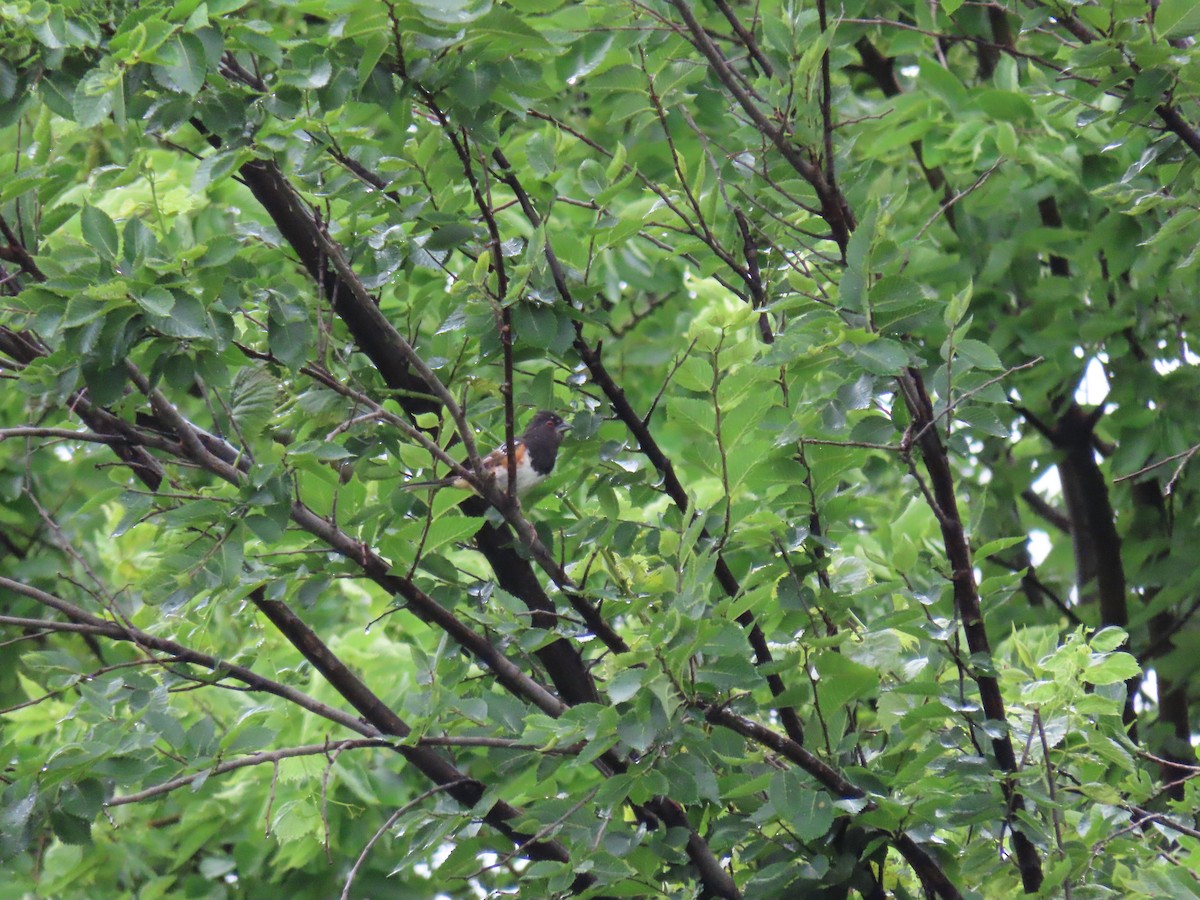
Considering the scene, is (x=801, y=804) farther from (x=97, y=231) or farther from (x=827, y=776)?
(x=97, y=231)

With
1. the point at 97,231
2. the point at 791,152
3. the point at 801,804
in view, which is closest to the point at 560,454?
the point at 791,152

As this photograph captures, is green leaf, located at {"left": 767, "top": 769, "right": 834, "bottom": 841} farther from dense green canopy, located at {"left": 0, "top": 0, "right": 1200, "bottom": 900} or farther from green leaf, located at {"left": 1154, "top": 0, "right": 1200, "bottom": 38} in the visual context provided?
green leaf, located at {"left": 1154, "top": 0, "right": 1200, "bottom": 38}

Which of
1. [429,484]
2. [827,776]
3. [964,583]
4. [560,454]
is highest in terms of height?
[429,484]

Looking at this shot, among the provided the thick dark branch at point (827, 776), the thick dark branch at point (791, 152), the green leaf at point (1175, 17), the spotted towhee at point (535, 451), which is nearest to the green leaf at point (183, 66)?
the thick dark branch at point (791, 152)

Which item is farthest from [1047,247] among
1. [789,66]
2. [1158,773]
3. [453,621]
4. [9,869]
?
[9,869]

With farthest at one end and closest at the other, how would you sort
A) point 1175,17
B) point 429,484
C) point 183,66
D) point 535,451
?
point 535,451 → point 1175,17 → point 429,484 → point 183,66

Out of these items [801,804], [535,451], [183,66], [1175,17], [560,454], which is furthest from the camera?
[535,451]

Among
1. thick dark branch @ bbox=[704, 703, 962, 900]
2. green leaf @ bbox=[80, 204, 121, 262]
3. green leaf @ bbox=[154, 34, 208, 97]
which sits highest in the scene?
green leaf @ bbox=[154, 34, 208, 97]

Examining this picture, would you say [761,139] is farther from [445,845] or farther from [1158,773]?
[1158,773]

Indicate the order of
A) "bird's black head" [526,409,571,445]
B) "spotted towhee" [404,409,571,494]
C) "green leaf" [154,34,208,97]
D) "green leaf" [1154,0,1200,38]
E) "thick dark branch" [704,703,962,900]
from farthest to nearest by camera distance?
"bird's black head" [526,409,571,445] → "spotted towhee" [404,409,571,494] → "green leaf" [1154,0,1200,38] → "thick dark branch" [704,703,962,900] → "green leaf" [154,34,208,97]

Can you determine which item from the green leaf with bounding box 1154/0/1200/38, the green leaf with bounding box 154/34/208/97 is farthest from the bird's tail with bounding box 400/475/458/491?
the green leaf with bounding box 1154/0/1200/38

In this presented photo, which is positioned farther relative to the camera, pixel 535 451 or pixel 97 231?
pixel 535 451

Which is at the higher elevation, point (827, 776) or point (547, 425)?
point (547, 425)

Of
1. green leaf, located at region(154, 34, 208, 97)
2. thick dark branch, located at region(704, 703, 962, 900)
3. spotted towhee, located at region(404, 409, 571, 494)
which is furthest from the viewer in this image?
spotted towhee, located at region(404, 409, 571, 494)
